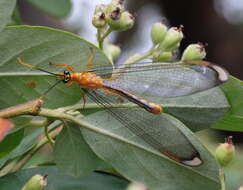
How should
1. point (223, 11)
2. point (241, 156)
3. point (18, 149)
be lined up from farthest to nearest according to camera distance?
point (223, 11)
point (241, 156)
point (18, 149)

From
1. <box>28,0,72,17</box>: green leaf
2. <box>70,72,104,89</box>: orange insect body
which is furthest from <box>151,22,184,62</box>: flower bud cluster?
<box>28,0,72,17</box>: green leaf

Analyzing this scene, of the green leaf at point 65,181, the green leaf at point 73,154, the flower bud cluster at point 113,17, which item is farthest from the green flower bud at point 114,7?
the green leaf at point 65,181

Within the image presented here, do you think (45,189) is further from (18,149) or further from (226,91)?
(226,91)

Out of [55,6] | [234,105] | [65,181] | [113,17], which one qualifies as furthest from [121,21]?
[55,6]

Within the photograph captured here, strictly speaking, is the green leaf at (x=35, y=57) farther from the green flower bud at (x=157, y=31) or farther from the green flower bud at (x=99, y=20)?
the green flower bud at (x=157, y=31)

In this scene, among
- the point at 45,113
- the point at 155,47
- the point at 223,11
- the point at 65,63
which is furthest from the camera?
the point at 223,11

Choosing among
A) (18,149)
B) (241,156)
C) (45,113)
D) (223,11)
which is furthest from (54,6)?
(223,11)
